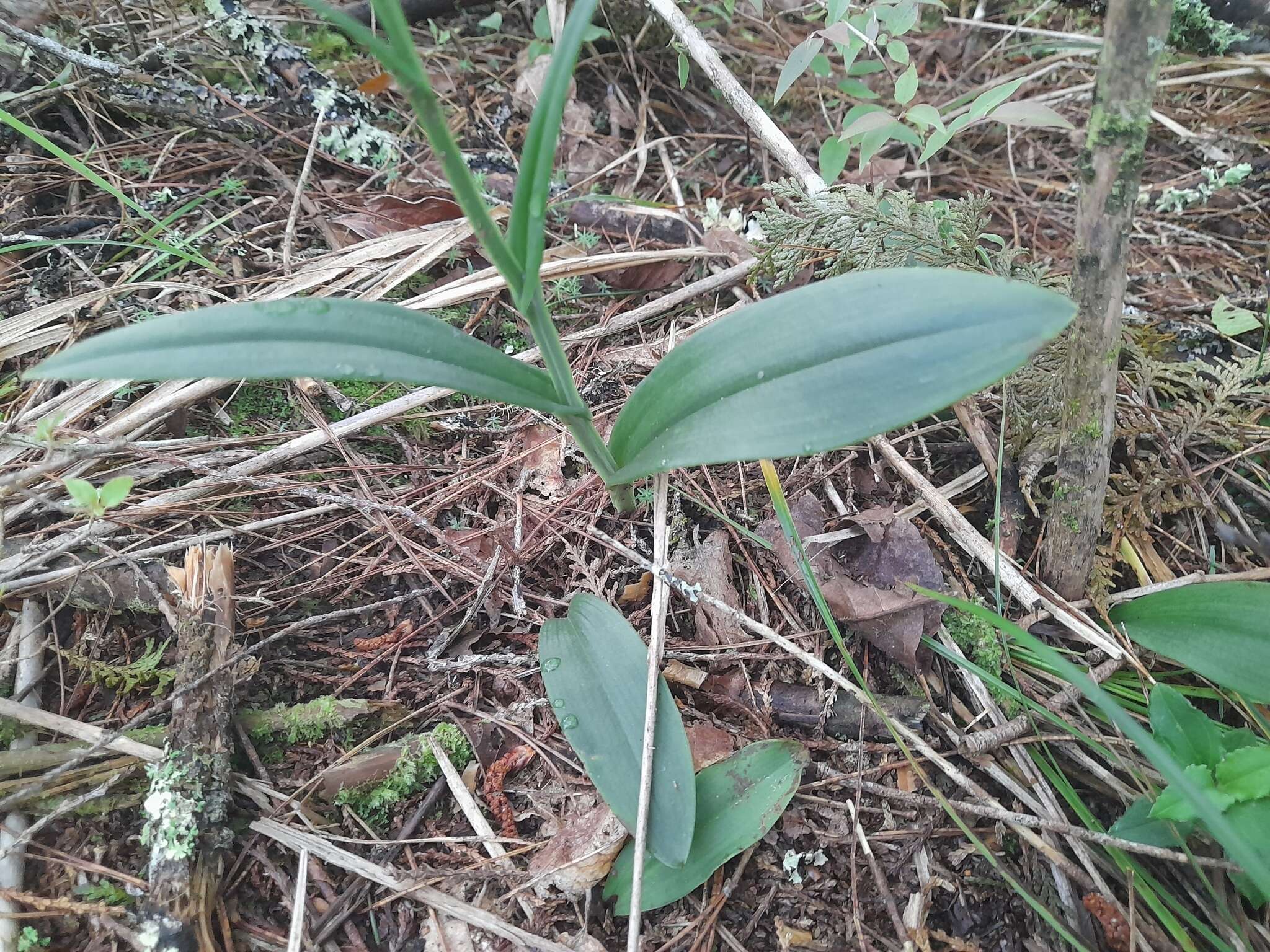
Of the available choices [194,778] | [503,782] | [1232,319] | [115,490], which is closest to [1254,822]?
[503,782]

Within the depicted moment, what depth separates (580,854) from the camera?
0.93 meters

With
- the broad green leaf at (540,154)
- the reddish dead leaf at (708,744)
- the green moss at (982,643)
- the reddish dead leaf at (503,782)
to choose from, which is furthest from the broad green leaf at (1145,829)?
the broad green leaf at (540,154)

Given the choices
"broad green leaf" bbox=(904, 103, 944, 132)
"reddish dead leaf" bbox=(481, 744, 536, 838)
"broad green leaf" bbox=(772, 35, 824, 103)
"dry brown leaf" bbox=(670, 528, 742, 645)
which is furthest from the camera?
"broad green leaf" bbox=(772, 35, 824, 103)

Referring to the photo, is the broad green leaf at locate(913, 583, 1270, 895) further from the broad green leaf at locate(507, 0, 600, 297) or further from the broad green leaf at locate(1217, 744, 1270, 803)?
the broad green leaf at locate(507, 0, 600, 297)

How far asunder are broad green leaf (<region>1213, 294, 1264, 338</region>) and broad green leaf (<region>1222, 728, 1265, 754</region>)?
2.73 ft

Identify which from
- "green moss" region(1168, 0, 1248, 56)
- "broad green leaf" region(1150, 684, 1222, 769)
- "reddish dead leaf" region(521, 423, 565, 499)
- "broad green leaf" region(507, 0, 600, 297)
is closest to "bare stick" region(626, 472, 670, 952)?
"reddish dead leaf" region(521, 423, 565, 499)

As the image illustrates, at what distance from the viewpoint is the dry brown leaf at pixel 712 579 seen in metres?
1.12

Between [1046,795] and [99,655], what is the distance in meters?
1.39

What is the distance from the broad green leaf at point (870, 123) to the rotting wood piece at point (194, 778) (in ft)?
4.20

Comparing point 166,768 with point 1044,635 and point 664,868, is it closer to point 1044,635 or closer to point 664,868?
point 664,868

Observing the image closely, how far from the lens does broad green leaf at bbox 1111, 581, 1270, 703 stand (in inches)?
36.8

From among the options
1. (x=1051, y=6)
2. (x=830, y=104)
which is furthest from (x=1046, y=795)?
(x=1051, y=6)

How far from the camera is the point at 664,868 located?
901mm

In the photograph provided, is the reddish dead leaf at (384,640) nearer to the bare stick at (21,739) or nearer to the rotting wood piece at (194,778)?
the rotting wood piece at (194,778)
